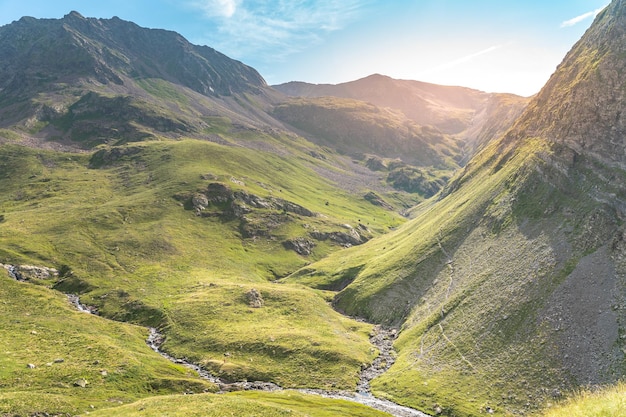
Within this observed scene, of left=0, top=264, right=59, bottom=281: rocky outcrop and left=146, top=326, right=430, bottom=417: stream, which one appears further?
left=0, top=264, right=59, bottom=281: rocky outcrop

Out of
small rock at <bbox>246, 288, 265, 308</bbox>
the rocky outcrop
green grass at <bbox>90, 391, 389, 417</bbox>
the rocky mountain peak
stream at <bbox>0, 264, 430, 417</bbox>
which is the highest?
the rocky mountain peak

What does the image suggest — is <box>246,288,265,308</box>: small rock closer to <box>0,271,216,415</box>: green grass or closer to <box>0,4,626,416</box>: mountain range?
<box>0,4,626,416</box>: mountain range

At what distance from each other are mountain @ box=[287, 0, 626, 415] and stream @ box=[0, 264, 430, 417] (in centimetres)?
305

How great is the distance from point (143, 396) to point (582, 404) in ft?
222

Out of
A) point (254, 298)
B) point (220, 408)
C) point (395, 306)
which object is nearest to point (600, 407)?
point (220, 408)

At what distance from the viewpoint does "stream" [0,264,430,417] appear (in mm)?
74688

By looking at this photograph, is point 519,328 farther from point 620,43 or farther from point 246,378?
point 620,43

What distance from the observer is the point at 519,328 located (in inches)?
3169

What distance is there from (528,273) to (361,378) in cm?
4672

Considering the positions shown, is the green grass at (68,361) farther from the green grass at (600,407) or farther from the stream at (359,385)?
the green grass at (600,407)

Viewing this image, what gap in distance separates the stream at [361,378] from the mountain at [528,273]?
3.05m

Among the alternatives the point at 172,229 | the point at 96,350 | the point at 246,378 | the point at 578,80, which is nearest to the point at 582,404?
the point at 246,378

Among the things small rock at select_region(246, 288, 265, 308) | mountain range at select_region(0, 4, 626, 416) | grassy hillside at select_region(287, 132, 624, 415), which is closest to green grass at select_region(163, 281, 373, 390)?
mountain range at select_region(0, 4, 626, 416)

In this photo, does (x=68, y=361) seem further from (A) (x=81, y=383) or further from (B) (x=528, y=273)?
(B) (x=528, y=273)
